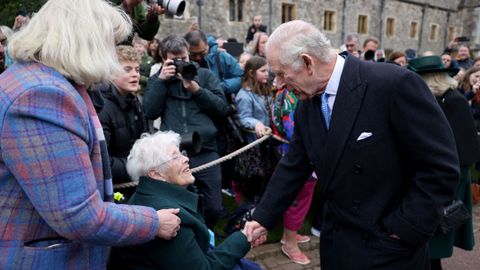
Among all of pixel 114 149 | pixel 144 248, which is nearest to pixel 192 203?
pixel 144 248

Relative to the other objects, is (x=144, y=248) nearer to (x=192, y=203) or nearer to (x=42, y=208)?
(x=192, y=203)

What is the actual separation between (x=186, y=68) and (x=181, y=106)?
1.22ft

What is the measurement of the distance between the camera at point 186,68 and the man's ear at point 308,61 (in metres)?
1.67

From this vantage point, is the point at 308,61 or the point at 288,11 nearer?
the point at 308,61

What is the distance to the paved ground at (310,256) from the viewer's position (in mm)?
3731

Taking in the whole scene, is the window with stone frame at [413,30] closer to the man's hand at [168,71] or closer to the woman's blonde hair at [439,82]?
the woman's blonde hair at [439,82]

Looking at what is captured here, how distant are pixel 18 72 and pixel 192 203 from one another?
1046mm

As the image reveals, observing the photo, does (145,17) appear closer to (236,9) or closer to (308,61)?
(308,61)

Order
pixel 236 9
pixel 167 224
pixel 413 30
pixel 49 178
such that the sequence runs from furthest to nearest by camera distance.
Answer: pixel 413 30 → pixel 236 9 → pixel 167 224 → pixel 49 178

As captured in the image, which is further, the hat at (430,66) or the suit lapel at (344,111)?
the hat at (430,66)

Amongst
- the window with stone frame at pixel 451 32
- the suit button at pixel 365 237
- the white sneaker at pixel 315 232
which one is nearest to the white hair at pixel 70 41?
the suit button at pixel 365 237

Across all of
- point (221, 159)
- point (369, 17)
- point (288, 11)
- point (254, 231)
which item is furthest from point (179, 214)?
point (369, 17)

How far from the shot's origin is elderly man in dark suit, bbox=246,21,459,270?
173 centimetres

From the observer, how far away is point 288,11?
85.3 ft
